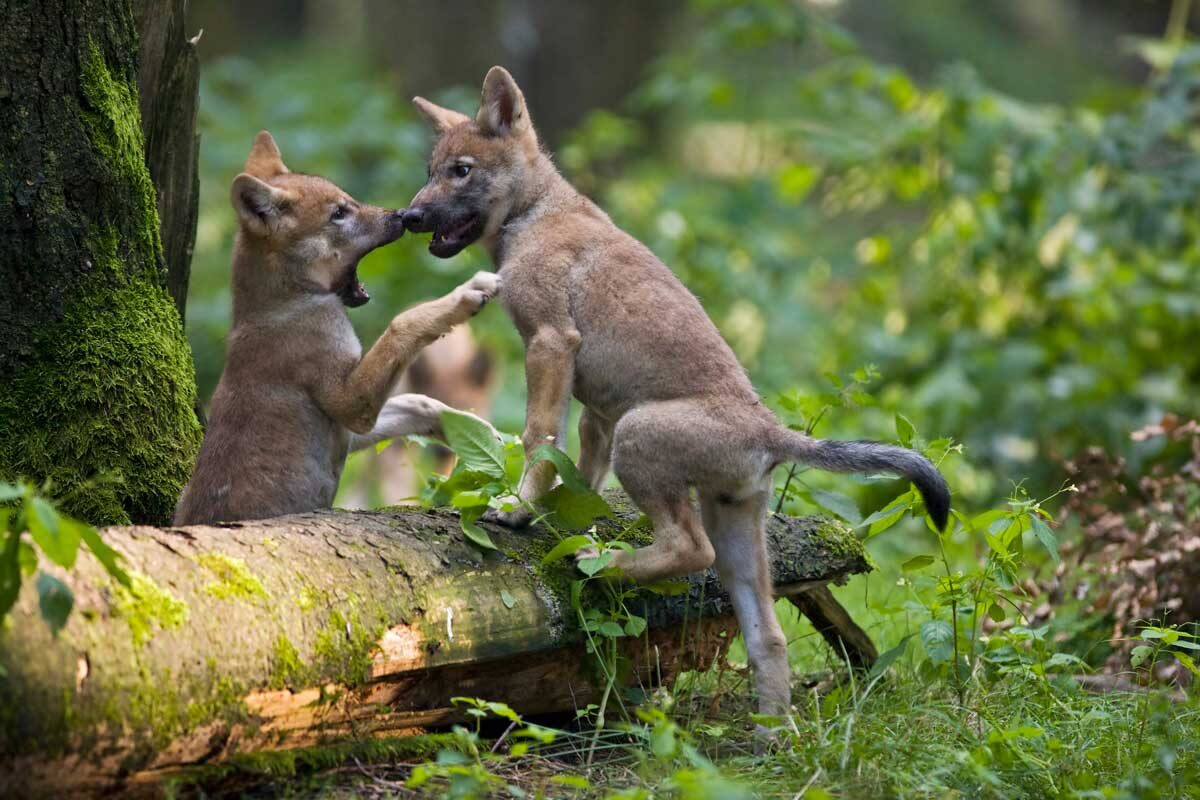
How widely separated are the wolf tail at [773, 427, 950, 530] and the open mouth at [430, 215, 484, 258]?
6.12ft

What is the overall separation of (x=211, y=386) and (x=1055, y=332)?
309 inches

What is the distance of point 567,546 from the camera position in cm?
428

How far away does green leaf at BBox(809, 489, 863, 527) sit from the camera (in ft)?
17.0

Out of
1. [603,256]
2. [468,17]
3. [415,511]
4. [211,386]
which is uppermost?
Result: [468,17]

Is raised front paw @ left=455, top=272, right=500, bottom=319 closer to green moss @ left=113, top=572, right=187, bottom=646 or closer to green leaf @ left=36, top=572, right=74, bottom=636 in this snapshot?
green moss @ left=113, top=572, right=187, bottom=646

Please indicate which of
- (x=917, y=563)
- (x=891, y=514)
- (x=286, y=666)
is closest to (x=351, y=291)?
(x=286, y=666)

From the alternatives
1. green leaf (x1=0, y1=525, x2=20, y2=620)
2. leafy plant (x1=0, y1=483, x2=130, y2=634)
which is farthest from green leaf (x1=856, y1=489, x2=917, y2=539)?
green leaf (x1=0, y1=525, x2=20, y2=620)

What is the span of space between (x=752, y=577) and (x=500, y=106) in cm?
252

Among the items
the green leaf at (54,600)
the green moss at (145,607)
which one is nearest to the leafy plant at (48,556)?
the green leaf at (54,600)

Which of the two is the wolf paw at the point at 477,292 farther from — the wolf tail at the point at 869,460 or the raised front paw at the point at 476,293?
the wolf tail at the point at 869,460

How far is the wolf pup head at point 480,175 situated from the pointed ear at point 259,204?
0.57 m

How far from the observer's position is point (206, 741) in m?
3.40

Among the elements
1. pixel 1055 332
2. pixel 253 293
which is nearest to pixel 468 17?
pixel 1055 332

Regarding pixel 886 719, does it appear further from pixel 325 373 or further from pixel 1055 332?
pixel 1055 332
